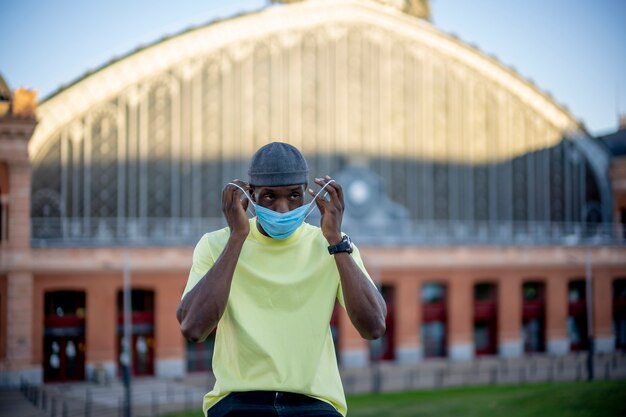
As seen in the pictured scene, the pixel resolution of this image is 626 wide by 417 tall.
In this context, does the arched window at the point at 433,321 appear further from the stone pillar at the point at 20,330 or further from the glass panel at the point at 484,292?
the stone pillar at the point at 20,330

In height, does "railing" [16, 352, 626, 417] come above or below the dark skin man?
below

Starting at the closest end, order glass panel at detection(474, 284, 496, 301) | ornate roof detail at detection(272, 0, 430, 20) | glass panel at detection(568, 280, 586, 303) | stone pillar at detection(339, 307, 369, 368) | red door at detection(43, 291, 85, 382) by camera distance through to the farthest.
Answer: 1. red door at detection(43, 291, 85, 382)
2. stone pillar at detection(339, 307, 369, 368)
3. glass panel at detection(474, 284, 496, 301)
4. ornate roof detail at detection(272, 0, 430, 20)
5. glass panel at detection(568, 280, 586, 303)

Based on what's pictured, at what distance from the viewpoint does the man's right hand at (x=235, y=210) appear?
4.18 metres

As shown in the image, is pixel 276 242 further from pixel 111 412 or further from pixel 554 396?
pixel 111 412

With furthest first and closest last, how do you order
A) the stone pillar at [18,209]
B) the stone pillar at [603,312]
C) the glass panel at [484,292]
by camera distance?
the stone pillar at [603,312] → the glass panel at [484,292] → the stone pillar at [18,209]

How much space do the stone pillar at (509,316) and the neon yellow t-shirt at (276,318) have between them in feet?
152

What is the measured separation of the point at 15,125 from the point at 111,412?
15.2 m

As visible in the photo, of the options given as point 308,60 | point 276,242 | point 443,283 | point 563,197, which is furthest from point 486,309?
point 276,242

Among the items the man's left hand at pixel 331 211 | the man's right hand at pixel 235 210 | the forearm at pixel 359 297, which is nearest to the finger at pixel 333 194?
the man's left hand at pixel 331 211

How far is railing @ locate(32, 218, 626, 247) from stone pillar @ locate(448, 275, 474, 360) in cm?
239

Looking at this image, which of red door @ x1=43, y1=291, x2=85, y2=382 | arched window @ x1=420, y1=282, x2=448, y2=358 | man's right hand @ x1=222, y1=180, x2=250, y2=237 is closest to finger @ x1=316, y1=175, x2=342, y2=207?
man's right hand @ x1=222, y1=180, x2=250, y2=237

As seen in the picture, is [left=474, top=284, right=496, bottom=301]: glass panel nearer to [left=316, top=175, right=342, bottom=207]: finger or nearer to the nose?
[left=316, top=175, right=342, bottom=207]: finger

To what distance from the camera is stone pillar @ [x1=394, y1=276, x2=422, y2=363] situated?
4709 cm

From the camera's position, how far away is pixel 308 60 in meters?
48.0
